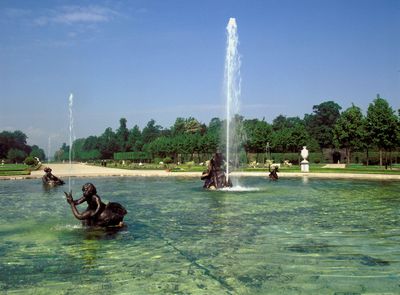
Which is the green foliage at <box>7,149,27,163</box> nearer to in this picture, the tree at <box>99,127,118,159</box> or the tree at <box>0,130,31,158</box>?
the tree at <box>0,130,31,158</box>

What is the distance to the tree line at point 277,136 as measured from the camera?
49.8 m

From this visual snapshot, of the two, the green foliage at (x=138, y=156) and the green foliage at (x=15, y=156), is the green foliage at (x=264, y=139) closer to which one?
the green foliage at (x=138, y=156)

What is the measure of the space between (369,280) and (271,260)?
2.16m

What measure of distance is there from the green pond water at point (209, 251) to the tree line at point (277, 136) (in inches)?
607

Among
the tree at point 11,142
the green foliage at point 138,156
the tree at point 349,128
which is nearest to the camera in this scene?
the tree at point 349,128

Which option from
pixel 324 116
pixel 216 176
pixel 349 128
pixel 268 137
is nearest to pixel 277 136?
pixel 268 137

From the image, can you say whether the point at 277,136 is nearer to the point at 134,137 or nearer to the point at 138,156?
the point at 138,156

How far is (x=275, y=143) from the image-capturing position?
72.5m

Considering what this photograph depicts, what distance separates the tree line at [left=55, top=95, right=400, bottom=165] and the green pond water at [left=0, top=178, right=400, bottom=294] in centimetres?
1542

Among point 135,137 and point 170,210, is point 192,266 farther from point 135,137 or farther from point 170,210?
point 135,137

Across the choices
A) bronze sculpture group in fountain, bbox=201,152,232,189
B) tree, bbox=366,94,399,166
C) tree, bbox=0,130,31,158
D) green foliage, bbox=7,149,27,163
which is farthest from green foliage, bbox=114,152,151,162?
bronze sculpture group in fountain, bbox=201,152,232,189

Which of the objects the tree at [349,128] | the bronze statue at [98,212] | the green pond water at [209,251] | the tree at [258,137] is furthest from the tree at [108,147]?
the bronze statue at [98,212]

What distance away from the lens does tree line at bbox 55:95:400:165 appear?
49781mm

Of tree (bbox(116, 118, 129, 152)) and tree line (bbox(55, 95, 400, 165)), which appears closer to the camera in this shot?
tree line (bbox(55, 95, 400, 165))
